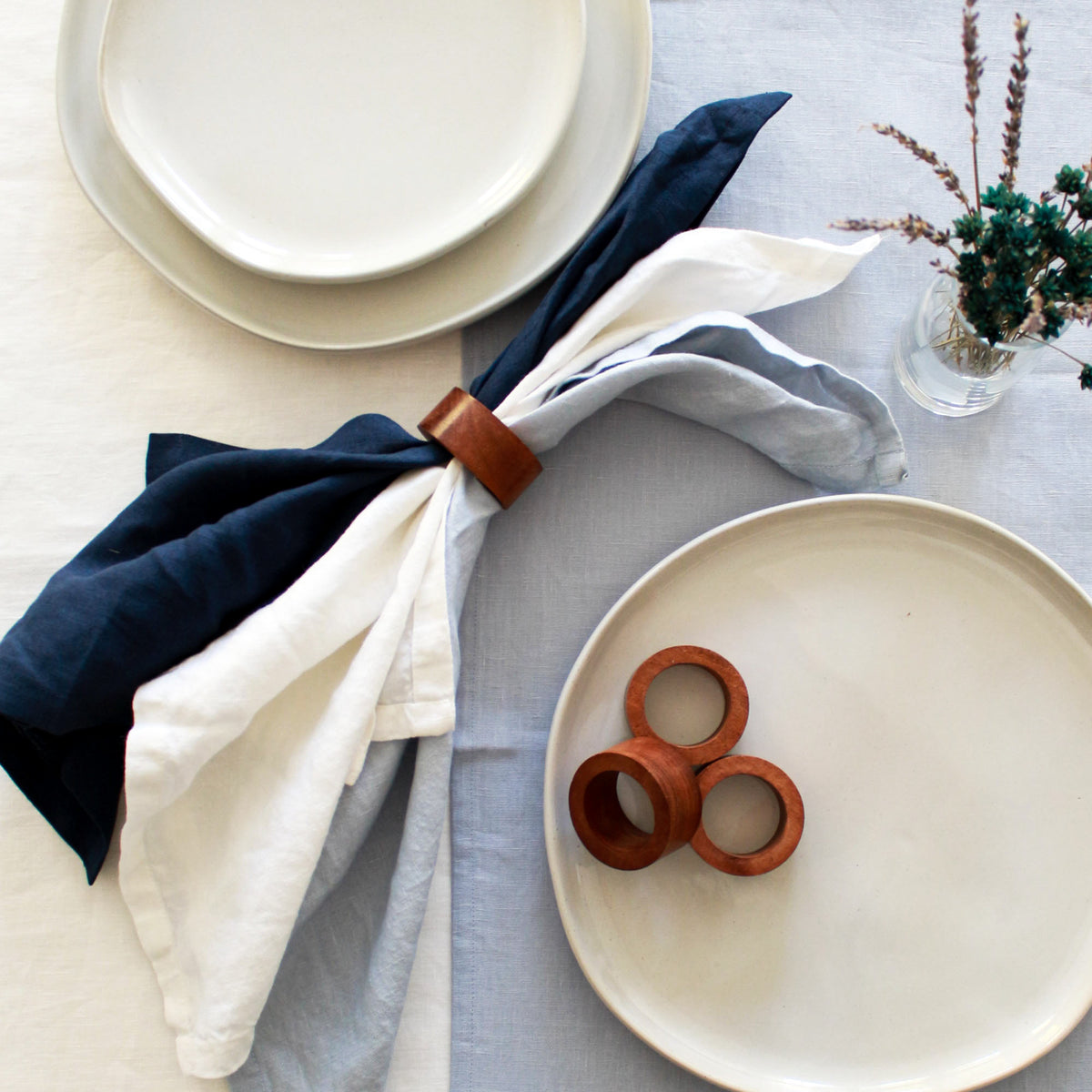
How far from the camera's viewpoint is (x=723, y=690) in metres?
0.60

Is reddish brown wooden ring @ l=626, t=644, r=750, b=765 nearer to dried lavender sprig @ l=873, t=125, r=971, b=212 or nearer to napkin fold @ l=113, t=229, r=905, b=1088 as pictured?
napkin fold @ l=113, t=229, r=905, b=1088

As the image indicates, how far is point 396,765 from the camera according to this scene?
0.60 m

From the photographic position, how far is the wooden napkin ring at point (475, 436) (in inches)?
23.5

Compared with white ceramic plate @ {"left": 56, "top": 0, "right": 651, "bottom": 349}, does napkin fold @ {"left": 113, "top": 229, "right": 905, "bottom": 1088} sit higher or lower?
lower

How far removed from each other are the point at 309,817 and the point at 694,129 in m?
0.51

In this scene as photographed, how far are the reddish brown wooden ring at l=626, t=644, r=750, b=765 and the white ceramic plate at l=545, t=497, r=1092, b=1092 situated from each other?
3 cm

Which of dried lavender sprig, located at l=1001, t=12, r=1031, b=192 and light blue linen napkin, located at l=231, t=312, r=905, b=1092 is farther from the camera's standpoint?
light blue linen napkin, located at l=231, t=312, r=905, b=1092

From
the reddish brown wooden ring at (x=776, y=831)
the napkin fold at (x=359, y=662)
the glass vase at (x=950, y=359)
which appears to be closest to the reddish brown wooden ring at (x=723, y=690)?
the reddish brown wooden ring at (x=776, y=831)

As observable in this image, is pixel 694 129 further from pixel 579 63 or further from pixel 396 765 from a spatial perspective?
pixel 396 765

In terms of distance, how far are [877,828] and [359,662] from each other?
0.36m

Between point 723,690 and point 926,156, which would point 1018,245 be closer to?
point 926,156

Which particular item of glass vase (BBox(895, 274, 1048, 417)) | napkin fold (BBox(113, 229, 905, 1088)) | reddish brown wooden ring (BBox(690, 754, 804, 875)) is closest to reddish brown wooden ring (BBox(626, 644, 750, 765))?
reddish brown wooden ring (BBox(690, 754, 804, 875))

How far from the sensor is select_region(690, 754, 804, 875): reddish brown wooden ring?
1.88 ft

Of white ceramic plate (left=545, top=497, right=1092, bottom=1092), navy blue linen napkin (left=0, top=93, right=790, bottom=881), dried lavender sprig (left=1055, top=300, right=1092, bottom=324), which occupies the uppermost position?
dried lavender sprig (left=1055, top=300, right=1092, bottom=324)
